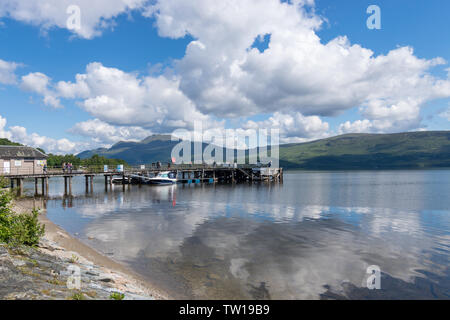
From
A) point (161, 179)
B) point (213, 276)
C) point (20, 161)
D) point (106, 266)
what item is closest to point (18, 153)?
point (20, 161)

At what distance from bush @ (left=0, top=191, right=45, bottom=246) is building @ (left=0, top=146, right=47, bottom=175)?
50.0m

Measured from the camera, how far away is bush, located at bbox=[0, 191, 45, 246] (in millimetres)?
14094

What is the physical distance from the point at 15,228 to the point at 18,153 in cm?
5509

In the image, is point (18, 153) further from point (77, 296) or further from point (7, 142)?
point (7, 142)

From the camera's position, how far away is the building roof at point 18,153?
56.2m

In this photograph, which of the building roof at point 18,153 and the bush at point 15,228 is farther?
the building roof at point 18,153

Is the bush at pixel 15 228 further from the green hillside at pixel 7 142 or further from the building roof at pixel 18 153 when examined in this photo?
the green hillside at pixel 7 142

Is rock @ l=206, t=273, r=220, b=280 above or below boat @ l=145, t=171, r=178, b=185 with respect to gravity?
below

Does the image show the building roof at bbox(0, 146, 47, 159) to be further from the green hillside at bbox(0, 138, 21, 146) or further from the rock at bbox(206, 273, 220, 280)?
the green hillside at bbox(0, 138, 21, 146)

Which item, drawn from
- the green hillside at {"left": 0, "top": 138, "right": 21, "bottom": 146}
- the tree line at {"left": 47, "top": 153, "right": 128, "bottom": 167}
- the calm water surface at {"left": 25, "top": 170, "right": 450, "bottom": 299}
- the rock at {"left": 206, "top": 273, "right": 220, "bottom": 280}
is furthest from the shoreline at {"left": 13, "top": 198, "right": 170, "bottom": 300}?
the green hillside at {"left": 0, "top": 138, "right": 21, "bottom": 146}

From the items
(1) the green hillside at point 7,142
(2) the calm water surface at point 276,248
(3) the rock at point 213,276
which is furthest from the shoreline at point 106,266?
(1) the green hillside at point 7,142

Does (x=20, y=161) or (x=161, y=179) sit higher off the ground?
(x=20, y=161)

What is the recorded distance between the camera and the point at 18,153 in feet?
191
